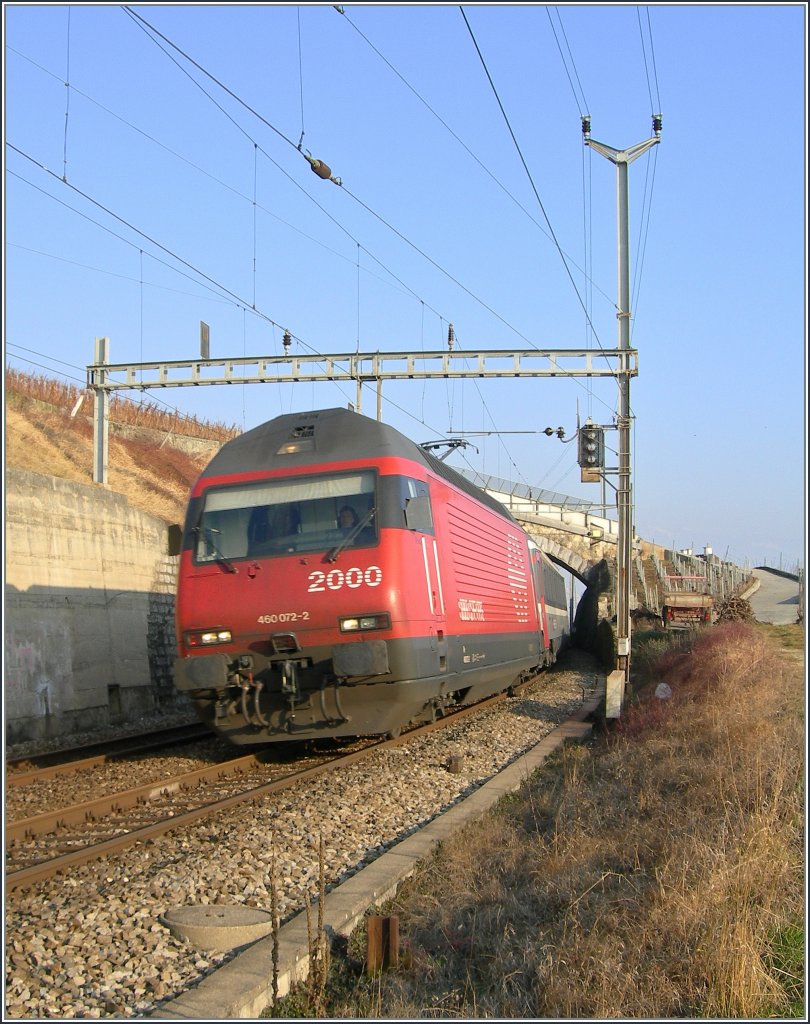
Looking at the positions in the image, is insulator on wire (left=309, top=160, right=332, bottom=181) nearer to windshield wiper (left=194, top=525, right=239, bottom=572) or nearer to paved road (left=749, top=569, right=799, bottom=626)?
windshield wiper (left=194, top=525, right=239, bottom=572)

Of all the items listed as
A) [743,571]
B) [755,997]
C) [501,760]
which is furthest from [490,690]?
[743,571]

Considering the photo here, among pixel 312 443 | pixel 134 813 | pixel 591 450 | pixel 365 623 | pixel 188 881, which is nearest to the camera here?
pixel 188 881

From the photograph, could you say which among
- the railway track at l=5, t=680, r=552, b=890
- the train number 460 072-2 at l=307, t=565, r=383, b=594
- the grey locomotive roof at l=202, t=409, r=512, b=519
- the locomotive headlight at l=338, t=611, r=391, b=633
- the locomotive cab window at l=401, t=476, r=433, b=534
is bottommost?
the railway track at l=5, t=680, r=552, b=890

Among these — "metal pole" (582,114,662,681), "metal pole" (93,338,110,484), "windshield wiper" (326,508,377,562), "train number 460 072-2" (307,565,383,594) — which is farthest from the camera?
"metal pole" (93,338,110,484)

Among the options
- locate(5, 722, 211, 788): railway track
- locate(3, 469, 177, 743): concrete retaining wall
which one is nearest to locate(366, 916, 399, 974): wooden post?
locate(5, 722, 211, 788): railway track

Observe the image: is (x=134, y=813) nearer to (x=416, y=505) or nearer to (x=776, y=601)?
(x=416, y=505)

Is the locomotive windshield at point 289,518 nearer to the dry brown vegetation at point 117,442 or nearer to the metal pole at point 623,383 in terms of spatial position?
the metal pole at point 623,383

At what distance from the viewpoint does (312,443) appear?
11312 mm

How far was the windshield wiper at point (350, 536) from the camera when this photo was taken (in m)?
10.3

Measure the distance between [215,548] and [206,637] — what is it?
100cm

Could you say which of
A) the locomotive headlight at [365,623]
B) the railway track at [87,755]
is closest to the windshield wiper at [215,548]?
the locomotive headlight at [365,623]

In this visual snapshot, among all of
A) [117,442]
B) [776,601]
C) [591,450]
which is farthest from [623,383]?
[117,442]

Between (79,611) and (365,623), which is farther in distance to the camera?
(79,611)

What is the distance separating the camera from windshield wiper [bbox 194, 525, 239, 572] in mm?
10672
